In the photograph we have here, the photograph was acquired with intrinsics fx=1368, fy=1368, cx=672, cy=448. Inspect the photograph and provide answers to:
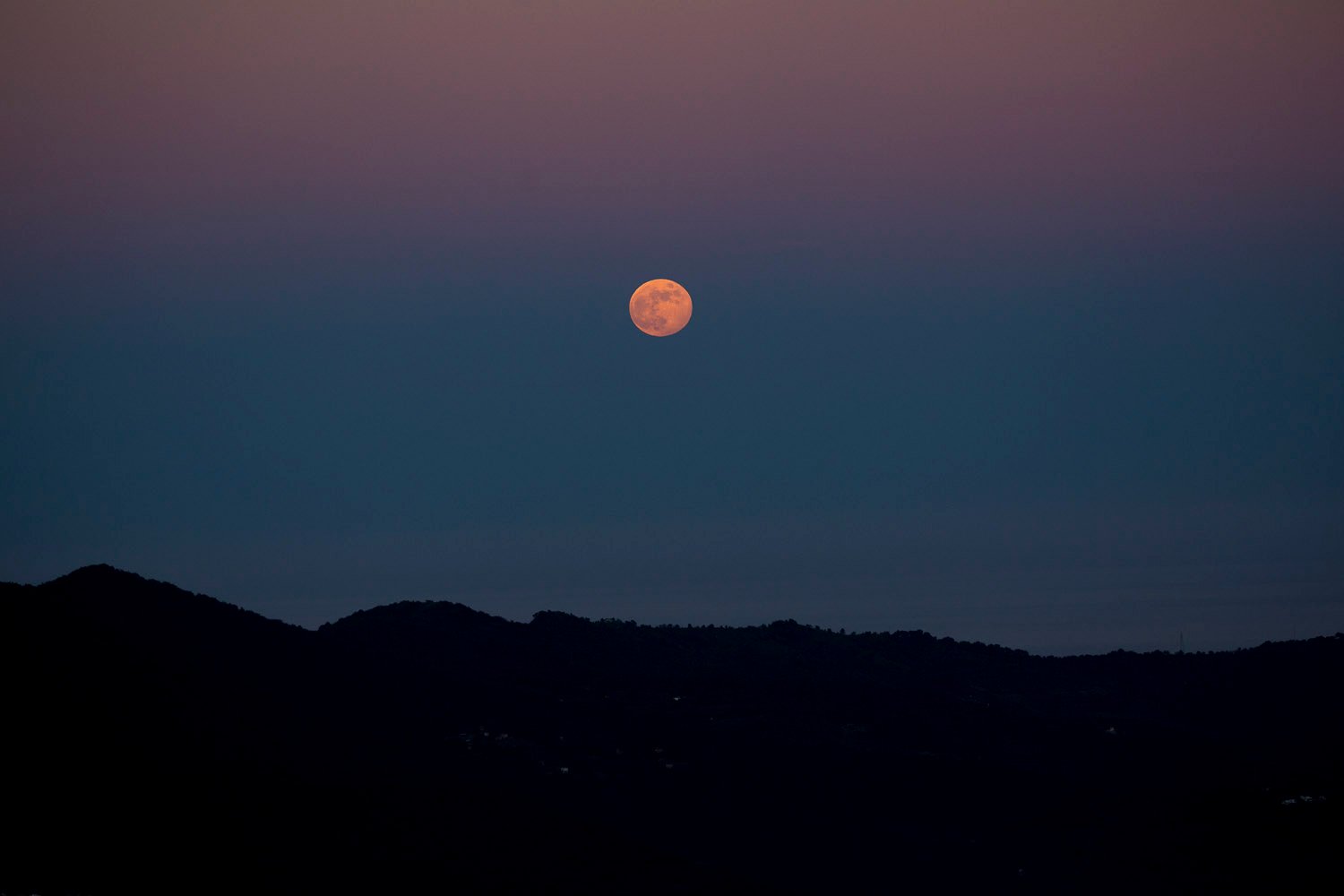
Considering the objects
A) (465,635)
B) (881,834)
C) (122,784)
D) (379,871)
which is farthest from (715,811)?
(465,635)

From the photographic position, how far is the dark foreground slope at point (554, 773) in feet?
125

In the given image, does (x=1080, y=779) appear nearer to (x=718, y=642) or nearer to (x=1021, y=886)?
(x=1021, y=886)

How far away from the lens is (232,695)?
49.6 m

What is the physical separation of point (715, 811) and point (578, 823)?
25.5 feet

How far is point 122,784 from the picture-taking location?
1526 inches

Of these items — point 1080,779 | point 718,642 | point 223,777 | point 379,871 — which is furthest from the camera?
point 718,642

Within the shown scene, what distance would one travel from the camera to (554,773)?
1998 inches

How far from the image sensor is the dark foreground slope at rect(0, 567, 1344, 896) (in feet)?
125

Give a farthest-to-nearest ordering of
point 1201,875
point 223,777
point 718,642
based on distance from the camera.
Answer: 1. point 718,642
2. point 1201,875
3. point 223,777

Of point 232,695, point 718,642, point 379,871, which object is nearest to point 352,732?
point 232,695

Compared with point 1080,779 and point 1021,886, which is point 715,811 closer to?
point 1021,886

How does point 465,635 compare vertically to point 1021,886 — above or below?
above

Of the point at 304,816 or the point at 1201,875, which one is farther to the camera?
the point at 1201,875

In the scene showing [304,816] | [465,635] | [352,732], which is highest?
[465,635]
